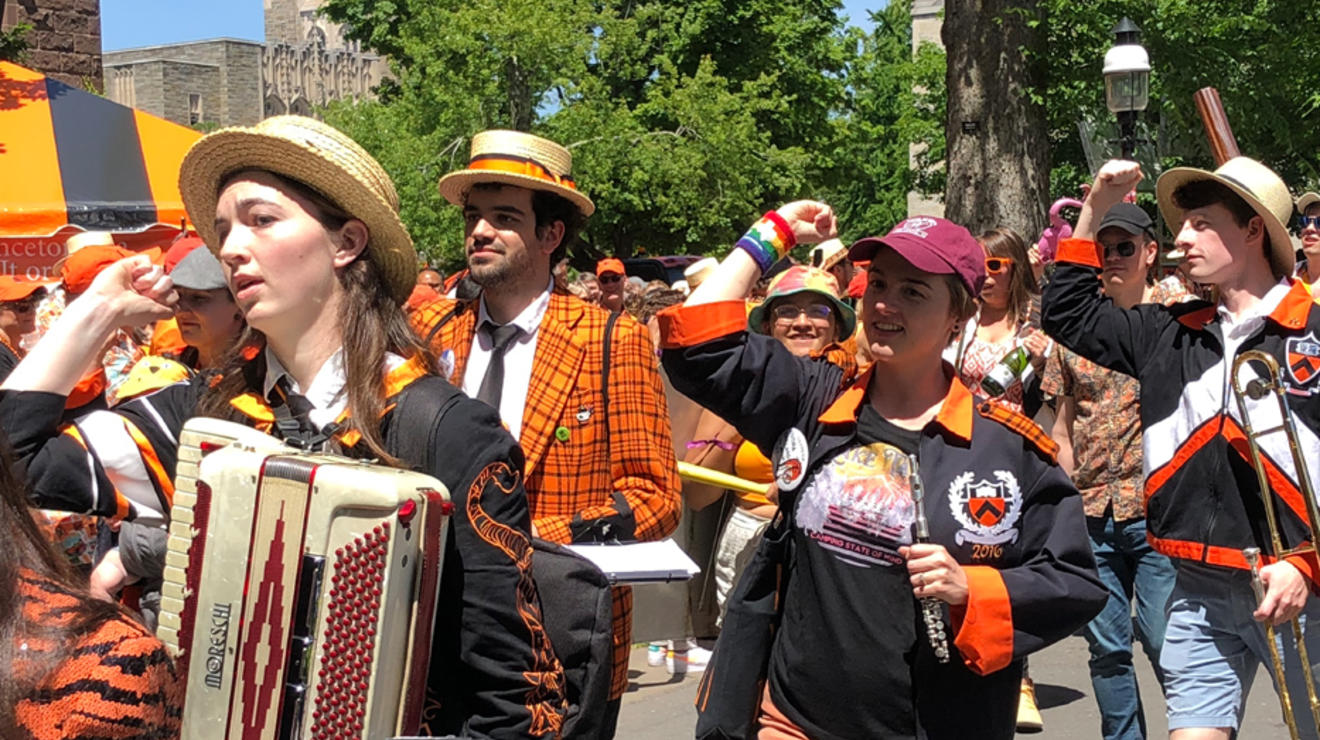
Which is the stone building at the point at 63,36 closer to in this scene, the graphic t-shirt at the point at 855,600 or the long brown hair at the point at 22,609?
the graphic t-shirt at the point at 855,600

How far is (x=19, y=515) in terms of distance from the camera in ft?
6.48

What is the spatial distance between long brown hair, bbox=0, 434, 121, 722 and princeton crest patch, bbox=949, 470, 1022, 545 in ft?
6.57

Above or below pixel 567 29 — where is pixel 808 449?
below

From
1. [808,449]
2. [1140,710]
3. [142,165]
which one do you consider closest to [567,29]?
[142,165]

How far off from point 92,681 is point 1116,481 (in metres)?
4.93

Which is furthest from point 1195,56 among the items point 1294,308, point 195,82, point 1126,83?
point 195,82

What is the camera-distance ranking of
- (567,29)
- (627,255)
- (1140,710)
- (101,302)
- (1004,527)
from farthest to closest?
1. (627,255)
2. (567,29)
3. (1140,710)
4. (1004,527)
5. (101,302)

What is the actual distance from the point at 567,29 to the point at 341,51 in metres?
48.9

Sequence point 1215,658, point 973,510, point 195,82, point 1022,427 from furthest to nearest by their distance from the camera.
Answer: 1. point 195,82
2. point 1215,658
3. point 1022,427
4. point 973,510

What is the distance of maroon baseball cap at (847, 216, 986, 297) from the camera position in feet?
11.7

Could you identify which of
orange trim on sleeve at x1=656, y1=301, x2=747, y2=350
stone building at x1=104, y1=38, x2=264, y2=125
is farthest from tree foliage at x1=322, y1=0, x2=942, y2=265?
stone building at x1=104, y1=38, x2=264, y2=125

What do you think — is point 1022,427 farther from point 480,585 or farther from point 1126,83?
point 1126,83

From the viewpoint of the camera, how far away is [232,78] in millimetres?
67812

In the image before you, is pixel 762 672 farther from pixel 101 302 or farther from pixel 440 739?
pixel 440 739
